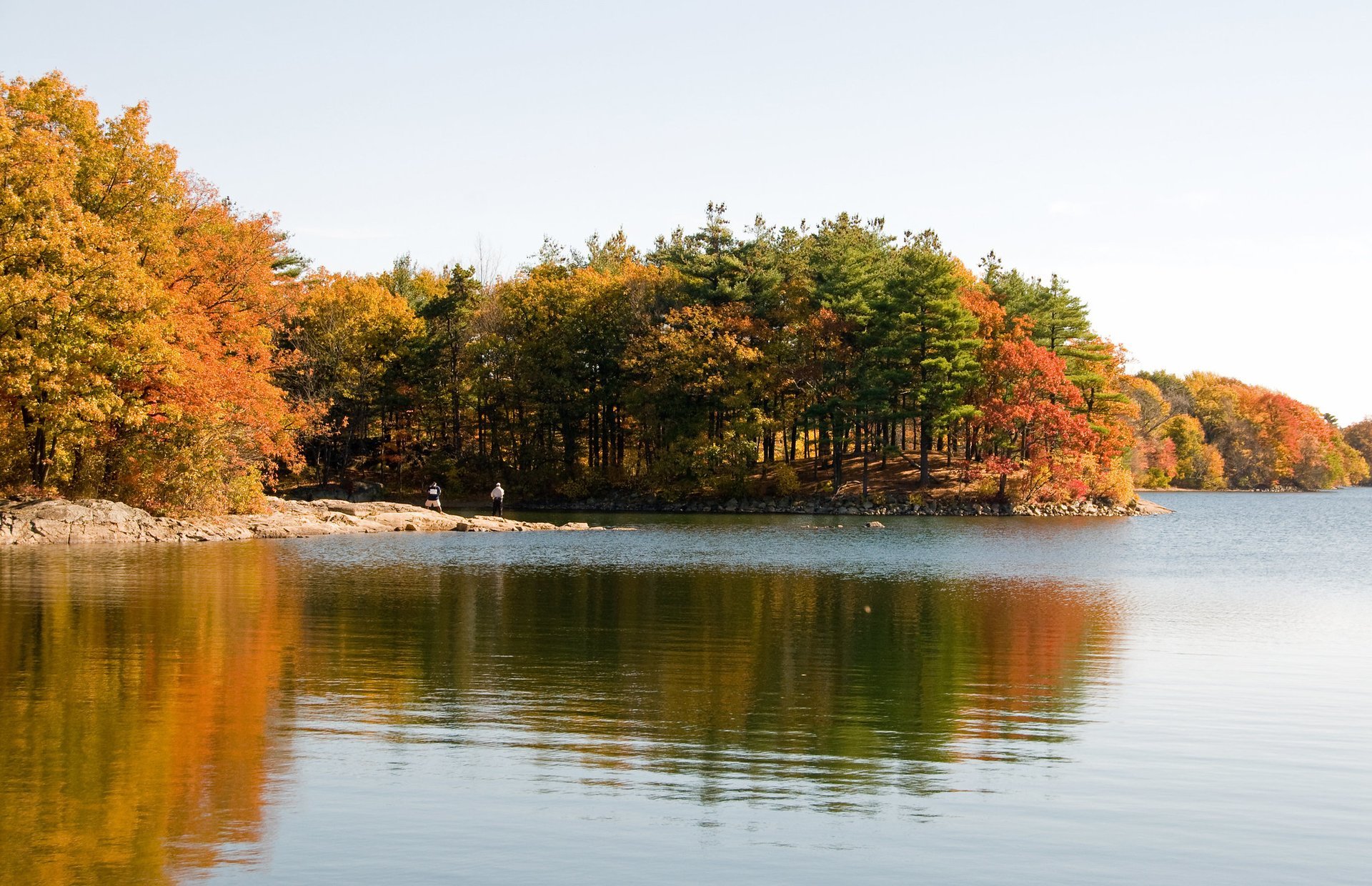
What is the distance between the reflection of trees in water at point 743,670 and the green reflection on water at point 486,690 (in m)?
0.06

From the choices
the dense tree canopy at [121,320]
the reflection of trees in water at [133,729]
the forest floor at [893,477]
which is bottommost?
the reflection of trees in water at [133,729]

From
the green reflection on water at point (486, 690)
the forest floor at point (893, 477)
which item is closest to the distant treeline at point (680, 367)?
the forest floor at point (893, 477)

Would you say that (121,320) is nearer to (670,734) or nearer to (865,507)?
(670,734)

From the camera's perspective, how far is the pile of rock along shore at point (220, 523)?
32594 millimetres

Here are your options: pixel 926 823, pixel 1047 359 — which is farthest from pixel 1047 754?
pixel 1047 359

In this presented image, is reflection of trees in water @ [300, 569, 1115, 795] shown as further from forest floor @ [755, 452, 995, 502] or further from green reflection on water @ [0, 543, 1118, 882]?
forest floor @ [755, 452, 995, 502]

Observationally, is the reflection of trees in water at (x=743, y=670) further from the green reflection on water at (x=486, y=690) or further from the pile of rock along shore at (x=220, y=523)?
the pile of rock along shore at (x=220, y=523)

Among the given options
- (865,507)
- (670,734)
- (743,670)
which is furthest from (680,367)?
(670,734)

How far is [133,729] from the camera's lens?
1066 cm

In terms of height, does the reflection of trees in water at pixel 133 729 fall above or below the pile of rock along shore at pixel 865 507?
below

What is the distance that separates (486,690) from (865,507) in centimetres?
5073

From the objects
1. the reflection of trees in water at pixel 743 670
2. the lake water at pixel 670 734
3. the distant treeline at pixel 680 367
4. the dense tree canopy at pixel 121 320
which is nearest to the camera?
the lake water at pixel 670 734

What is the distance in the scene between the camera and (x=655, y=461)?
69.8 metres

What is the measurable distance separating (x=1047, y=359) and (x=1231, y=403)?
247 feet
